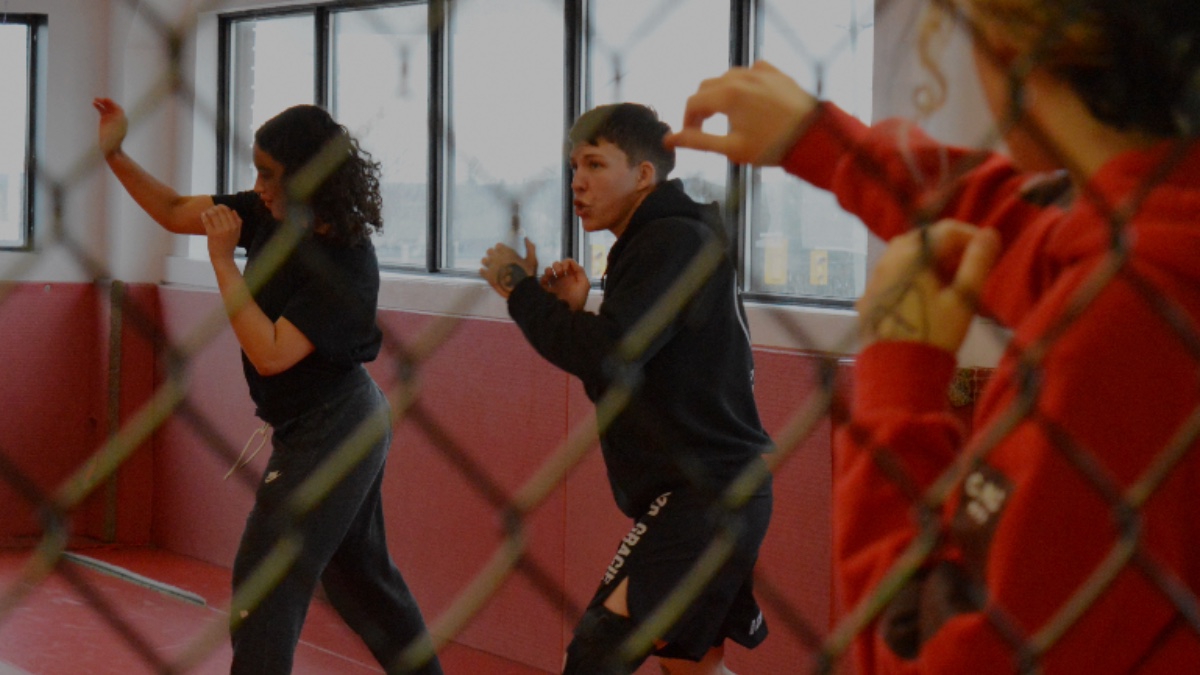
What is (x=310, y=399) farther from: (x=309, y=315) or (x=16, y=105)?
(x=16, y=105)

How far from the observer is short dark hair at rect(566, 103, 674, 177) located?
2.41 metres

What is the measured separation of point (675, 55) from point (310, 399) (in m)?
1.59

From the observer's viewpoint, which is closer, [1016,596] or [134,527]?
[1016,596]

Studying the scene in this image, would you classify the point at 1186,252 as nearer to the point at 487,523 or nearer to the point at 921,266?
the point at 921,266

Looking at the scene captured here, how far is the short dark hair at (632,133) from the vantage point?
2.41m

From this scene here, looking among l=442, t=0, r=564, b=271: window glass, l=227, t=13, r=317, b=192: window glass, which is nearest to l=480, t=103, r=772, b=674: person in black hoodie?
l=442, t=0, r=564, b=271: window glass

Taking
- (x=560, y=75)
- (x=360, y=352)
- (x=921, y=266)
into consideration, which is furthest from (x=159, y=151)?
(x=921, y=266)

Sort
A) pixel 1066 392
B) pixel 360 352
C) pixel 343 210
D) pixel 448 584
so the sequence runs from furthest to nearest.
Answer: pixel 448 584, pixel 360 352, pixel 343 210, pixel 1066 392

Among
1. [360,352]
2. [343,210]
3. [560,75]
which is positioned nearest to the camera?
[343,210]

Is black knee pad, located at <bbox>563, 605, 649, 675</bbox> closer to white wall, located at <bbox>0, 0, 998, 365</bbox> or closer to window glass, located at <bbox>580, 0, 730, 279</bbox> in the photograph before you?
window glass, located at <bbox>580, 0, 730, 279</bbox>

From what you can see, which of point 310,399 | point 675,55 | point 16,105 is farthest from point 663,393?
point 16,105

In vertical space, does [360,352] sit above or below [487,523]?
above

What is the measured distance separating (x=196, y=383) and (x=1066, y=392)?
16.4ft

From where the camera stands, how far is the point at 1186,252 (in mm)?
879
